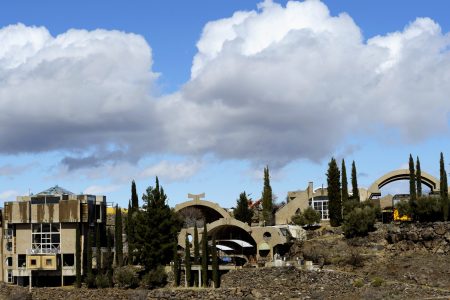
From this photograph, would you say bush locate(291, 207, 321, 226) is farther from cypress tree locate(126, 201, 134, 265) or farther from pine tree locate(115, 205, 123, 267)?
pine tree locate(115, 205, 123, 267)

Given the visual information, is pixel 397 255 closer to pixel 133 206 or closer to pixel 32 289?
pixel 133 206

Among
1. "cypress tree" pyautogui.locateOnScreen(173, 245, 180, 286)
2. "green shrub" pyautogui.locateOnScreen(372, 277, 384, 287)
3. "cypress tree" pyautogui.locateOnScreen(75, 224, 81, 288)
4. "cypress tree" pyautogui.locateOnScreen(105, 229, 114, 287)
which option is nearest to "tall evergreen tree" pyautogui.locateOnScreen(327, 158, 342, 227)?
"green shrub" pyautogui.locateOnScreen(372, 277, 384, 287)

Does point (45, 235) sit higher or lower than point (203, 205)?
lower

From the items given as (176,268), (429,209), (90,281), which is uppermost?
(429,209)

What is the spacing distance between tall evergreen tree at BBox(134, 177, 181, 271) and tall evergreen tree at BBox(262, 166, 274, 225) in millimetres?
20584

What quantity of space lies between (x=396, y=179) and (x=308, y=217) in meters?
19.4

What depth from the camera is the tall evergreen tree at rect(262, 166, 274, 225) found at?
10731 centimetres

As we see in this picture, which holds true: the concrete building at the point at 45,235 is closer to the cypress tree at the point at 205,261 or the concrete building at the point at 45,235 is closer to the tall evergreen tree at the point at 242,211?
the cypress tree at the point at 205,261

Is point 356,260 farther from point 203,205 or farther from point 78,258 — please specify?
point 203,205

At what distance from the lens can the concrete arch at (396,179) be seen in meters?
112

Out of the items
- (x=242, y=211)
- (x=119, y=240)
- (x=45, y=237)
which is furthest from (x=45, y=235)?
(x=242, y=211)

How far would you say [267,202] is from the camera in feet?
357

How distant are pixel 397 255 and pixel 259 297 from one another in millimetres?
17725

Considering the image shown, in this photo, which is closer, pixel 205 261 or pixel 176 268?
pixel 205 261
